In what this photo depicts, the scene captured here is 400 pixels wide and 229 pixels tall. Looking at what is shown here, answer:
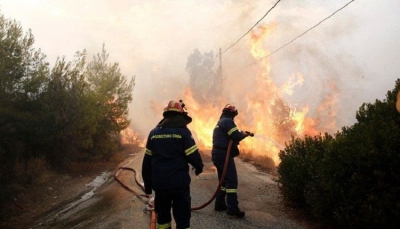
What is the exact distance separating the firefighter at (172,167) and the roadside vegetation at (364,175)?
2.09 m

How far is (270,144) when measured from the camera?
18.8 m

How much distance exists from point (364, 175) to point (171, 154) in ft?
8.44

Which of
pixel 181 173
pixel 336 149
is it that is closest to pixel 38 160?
pixel 181 173

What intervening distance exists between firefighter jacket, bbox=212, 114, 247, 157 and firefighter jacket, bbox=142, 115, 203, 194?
5.88 ft

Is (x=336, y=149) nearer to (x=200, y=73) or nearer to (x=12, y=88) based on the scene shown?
(x=12, y=88)

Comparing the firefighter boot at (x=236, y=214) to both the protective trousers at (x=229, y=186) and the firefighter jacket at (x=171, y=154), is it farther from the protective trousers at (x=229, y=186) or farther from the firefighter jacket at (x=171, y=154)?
the firefighter jacket at (x=171, y=154)

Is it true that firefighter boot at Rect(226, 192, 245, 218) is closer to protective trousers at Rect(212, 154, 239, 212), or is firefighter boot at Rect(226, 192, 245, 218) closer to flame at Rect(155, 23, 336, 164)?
protective trousers at Rect(212, 154, 239, 212)

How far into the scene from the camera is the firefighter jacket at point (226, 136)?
5680 millimetres

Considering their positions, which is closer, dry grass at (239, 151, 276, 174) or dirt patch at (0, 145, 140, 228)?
dirt patch at (0, 145, 140, 228)

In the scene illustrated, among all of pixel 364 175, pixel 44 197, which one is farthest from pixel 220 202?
pixel 44 197

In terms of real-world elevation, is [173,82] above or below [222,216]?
above

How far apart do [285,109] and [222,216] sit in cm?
2217

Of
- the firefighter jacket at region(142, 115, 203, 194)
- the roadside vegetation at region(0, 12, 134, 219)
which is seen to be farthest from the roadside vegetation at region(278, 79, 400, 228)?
the roadside vegetation at region(0, 12, 134, 219)

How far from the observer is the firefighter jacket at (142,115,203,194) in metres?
3.81
